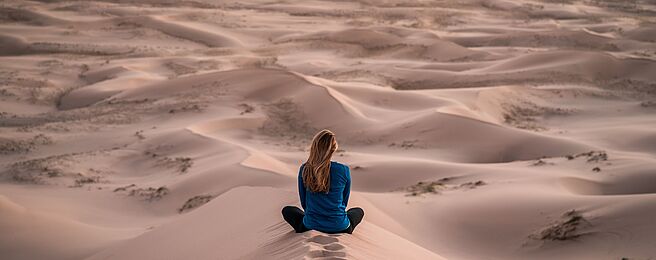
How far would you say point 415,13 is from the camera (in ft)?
81.6

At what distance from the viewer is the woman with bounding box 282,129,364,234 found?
12.1 feet

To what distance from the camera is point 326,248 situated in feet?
11.0

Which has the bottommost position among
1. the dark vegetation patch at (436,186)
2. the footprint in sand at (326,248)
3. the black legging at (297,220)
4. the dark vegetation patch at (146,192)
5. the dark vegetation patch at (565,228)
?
the dark vegetation patch at (146,192)

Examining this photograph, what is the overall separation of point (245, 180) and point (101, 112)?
538 centimetres

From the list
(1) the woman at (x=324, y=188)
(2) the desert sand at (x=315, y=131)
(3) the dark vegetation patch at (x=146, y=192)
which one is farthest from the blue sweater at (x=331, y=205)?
(3) the dark vegetation patch at (x=146, y=192)

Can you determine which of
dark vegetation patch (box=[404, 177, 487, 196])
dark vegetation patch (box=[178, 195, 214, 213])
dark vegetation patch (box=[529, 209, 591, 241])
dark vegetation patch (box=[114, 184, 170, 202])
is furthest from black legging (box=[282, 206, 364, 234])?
dark vegetation patch (box=[114, 184, 170, 202])

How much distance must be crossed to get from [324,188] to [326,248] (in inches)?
19.0

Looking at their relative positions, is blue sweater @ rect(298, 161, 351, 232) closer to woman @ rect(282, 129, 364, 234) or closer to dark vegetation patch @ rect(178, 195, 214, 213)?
woman @ rect(282, 129, 364, 234)

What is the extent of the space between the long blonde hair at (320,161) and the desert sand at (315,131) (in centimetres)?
31

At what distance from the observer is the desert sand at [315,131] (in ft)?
17.5

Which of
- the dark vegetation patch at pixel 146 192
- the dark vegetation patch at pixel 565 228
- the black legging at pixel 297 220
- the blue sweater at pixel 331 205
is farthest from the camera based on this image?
the dark vegetation patch at pixel 146 192

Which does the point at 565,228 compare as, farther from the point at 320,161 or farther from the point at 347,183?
the point at 320,161

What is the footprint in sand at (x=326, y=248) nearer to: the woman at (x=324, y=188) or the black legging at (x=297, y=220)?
the woman at (x=324, y=188)

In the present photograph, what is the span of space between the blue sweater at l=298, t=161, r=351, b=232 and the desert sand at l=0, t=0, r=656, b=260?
14 cm
